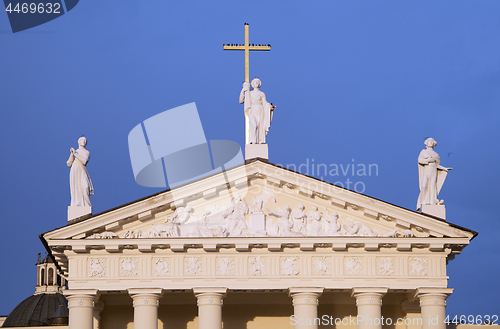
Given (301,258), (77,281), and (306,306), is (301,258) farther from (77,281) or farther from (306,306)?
(77,281)

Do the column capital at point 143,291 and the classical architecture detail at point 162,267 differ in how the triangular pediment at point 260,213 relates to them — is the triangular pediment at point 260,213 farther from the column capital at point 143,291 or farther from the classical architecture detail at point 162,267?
the column capital at point 143,291

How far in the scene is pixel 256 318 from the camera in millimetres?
29453

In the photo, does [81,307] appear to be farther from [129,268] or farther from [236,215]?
[236,215]

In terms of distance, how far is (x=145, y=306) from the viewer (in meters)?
26.2

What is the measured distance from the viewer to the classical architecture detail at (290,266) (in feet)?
87.7

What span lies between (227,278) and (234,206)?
236cm

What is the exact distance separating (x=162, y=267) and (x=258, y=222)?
136 inches

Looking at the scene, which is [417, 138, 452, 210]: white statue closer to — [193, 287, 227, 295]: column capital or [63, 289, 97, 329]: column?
[193, 287, 227, 295]: column capital

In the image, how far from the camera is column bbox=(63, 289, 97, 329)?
2606 cm

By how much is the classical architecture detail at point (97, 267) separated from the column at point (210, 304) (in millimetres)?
3060

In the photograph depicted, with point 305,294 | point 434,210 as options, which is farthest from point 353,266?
point 434,210

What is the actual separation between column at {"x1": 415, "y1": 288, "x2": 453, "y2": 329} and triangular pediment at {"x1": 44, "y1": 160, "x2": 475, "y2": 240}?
1.82 meters

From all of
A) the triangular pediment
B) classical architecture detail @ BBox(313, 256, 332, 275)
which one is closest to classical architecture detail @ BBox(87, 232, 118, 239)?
the triangular pediment

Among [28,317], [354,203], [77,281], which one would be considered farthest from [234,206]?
[28,317]
